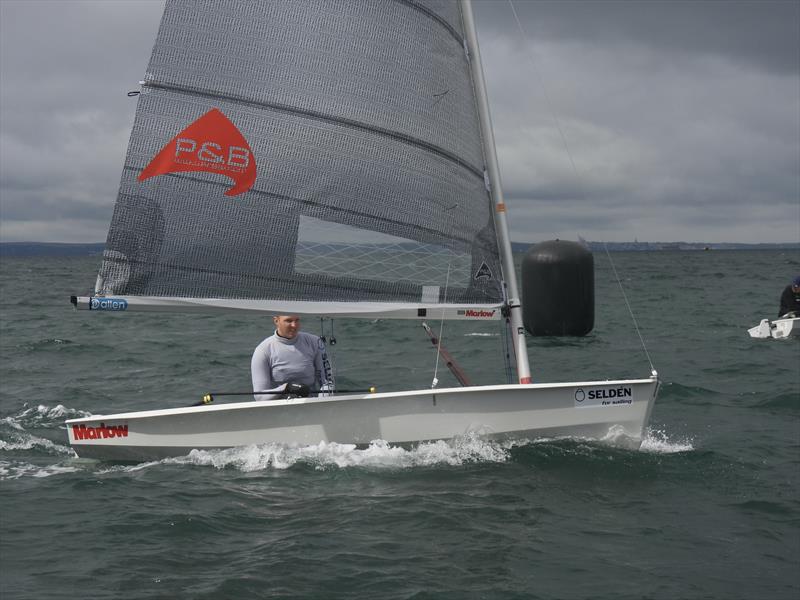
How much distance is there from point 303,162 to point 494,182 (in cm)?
172

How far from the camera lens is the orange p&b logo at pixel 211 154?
6.95m

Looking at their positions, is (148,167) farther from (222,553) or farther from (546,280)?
(546,280)

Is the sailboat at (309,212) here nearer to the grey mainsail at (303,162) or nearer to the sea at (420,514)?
the grey mainsail at (303,162)

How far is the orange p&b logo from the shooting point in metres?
6.95

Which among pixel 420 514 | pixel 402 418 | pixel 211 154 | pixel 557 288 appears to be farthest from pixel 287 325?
pixel 557 288

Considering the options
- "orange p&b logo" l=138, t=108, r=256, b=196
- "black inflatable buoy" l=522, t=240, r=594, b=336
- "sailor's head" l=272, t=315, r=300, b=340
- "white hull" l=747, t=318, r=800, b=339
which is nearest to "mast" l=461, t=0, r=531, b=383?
"sailor's head" l=272, t=315, r=300, b=340

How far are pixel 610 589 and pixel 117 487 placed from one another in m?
3.80

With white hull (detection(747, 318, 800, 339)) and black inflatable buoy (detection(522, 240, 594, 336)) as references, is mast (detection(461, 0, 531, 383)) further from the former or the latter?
white hull (detection(747, 318, 800, 339))

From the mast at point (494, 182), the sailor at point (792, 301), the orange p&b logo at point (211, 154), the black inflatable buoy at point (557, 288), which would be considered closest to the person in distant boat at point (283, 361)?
the orange p&b logo at point (211, 154)

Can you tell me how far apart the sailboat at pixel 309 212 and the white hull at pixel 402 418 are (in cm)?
1

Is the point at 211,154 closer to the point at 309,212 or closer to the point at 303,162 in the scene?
the point at 303,162

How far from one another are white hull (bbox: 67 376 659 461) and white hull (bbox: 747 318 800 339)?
408 inches

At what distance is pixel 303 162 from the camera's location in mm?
7277

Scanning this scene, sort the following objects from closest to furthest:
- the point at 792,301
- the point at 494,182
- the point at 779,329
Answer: the point at 494,182
the point at 779,329
the point at 792,301
